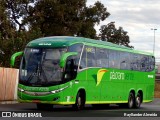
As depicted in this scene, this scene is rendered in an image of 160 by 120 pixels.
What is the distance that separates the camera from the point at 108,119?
58.2 feet

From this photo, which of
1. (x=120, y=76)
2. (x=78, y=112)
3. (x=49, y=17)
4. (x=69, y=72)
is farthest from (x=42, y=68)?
(x=49, y=17)

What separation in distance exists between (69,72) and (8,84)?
29.7ft

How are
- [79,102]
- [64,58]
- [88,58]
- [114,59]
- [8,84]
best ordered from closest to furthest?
[64,58] → [79,102] → [88,58] → [114,59] → [8,84]

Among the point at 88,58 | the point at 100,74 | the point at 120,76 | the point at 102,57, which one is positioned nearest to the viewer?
the point at 88,58

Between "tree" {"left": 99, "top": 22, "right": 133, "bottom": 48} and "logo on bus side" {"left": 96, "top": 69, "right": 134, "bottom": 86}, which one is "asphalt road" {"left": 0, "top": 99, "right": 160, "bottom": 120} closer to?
"logo on bus side" {"left": 96, "top": 69, "right": 134, "bottom": 86}

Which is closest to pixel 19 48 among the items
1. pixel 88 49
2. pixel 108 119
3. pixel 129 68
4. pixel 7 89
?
pixel 7 89

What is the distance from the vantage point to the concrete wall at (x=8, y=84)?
2806 cm

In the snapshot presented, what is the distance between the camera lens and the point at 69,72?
20922mm

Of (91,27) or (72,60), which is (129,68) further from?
(91,27)

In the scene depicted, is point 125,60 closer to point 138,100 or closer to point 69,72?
point 138,100

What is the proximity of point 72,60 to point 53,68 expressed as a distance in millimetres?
914

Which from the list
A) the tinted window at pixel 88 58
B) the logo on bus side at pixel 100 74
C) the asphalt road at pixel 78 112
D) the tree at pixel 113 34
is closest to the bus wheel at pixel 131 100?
the asphalt road at pixel 78 112

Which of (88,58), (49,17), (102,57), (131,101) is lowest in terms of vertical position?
Answer: (131,101)

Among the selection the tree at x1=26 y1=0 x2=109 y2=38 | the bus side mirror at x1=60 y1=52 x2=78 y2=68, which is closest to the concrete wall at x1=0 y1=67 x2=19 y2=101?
the bus side mirror at x1=60 y1=52 x2=78 y2=68
